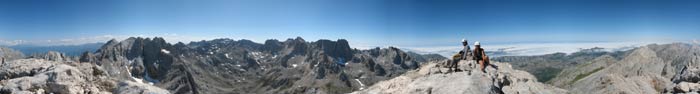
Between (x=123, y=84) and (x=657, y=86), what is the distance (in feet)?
345

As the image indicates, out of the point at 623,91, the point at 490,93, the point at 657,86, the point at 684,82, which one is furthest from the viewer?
the point at 623,91

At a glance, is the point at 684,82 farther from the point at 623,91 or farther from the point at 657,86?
the point at 623,91

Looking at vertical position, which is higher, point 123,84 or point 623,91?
point 123,84

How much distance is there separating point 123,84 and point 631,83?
143m

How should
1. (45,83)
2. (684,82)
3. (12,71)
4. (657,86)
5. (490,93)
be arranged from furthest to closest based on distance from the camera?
(657,86) → (684,82) → (12,71) → (45,83) → (490,93)

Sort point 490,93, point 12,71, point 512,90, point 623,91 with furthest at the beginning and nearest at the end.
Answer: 1. point 623,91
2. point 512,90
3. point 12,71
4. point 490,93

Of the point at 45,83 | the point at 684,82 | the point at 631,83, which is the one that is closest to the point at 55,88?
the point at 45,83

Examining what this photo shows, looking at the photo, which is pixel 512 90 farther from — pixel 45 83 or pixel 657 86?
pixel 657 86

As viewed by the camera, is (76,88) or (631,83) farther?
(631,83)

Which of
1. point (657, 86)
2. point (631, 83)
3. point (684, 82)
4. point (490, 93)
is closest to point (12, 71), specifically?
point (490, 93)

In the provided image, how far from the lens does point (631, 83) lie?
140375 mm

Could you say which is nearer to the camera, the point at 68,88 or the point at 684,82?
the point at 68,88

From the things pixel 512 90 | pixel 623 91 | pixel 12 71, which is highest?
pixel 12 71


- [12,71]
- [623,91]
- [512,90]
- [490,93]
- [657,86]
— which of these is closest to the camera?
[490,93]
